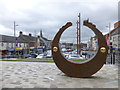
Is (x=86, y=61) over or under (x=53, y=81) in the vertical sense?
over

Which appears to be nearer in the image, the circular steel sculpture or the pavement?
the pavement

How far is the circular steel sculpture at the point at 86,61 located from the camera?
7914mm

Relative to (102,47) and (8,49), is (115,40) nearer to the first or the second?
(8,49)

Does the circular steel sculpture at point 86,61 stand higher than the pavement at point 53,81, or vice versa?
the circular steel sculpture at point 86,61

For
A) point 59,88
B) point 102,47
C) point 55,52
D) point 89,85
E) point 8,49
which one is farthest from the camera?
point 8,49

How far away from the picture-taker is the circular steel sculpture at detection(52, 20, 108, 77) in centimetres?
791

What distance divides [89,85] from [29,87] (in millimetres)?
2772

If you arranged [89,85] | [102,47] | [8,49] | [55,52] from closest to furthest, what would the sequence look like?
[89,85] < [102,47] < [55,52] < [8,49]

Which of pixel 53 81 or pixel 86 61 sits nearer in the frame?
pixel 53 81

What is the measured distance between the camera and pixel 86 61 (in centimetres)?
814

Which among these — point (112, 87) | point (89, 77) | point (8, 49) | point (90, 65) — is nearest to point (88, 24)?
point (90, 65)

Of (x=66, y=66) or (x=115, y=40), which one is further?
(x=115, y=40)

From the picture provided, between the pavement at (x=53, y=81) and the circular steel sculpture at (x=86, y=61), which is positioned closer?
the pavement at (x=53, y=81)

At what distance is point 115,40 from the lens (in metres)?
40.2
